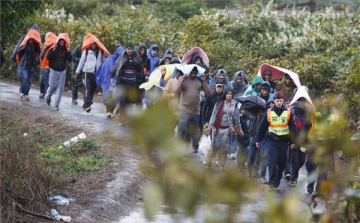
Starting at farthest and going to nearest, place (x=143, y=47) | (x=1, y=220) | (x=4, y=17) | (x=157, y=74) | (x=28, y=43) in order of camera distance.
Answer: (x=28, y=43) < (x=143, y=47) < (x=157, y=74) < (x=4, y=17) < (x=1, y=220)

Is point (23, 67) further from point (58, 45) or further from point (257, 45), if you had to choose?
point (257, 45)

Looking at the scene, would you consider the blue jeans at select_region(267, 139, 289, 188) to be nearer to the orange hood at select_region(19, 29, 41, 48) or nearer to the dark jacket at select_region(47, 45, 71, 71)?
the dark jacket at select_region(47, 45, 71, 71)

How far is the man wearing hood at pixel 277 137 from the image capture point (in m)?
11.4

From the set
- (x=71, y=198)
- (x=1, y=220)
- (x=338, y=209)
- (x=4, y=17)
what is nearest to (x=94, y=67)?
(x=4, y=17)

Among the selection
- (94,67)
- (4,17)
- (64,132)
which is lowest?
(64,132)

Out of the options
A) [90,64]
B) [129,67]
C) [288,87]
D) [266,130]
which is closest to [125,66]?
[129,67]

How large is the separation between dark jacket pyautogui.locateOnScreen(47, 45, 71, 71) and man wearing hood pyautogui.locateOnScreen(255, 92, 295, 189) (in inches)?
264

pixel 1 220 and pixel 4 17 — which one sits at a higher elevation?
pixel 4 17

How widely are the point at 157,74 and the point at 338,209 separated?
42.4 feet

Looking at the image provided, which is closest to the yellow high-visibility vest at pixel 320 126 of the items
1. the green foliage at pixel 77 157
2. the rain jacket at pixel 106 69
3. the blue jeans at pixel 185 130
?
the blue jeans at pixel 185 130

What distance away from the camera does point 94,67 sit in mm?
16688

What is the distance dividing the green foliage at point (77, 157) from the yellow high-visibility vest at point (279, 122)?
2591 millimetres

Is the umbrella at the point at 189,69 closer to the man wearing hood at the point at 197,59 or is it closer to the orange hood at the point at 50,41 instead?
the man wearing hood at the point at 197,59

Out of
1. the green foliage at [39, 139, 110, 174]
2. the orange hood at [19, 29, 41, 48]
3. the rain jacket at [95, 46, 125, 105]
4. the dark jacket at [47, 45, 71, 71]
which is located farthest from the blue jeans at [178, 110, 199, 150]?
the orange hood at [19, 29, 41, 48]
